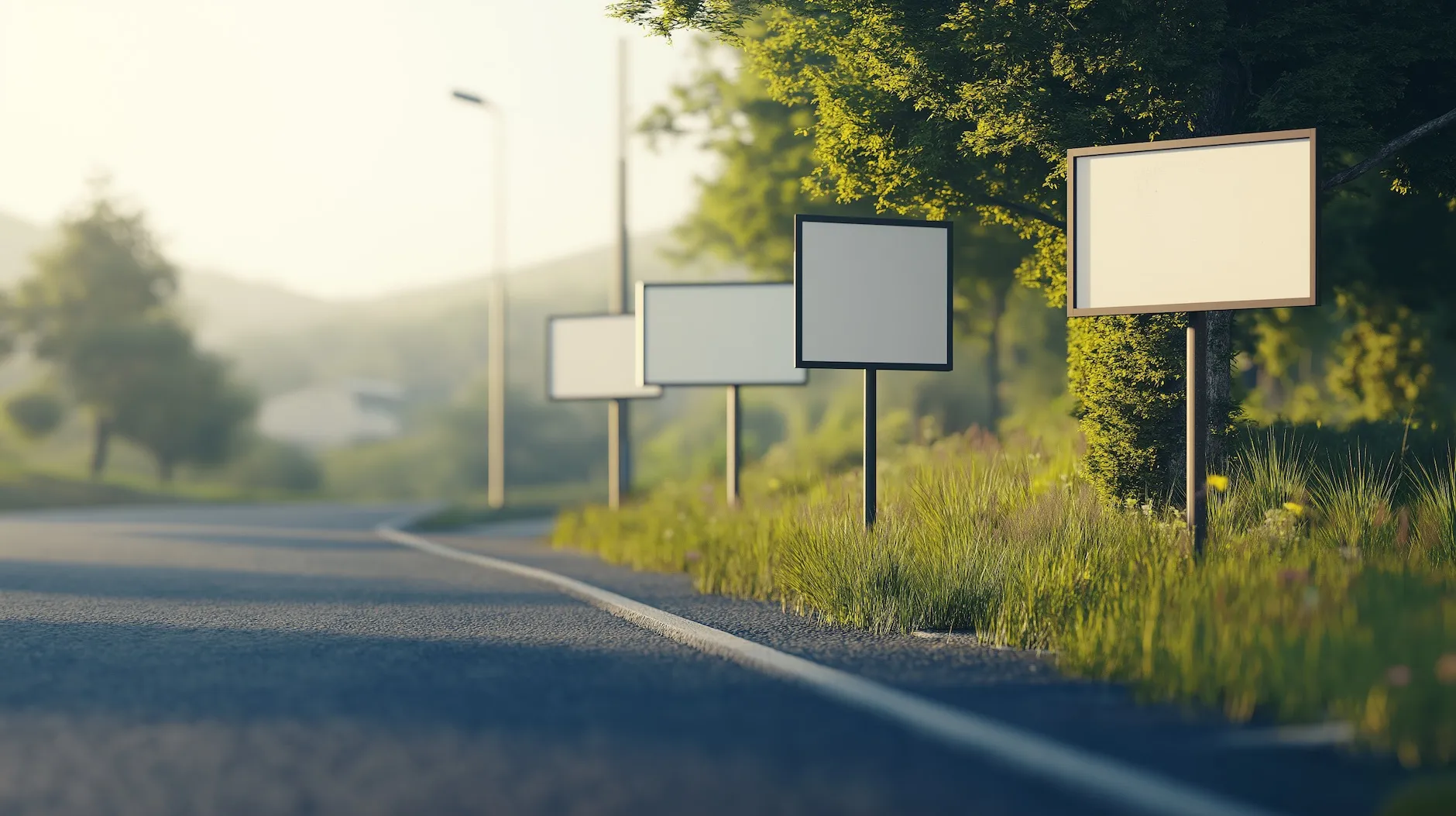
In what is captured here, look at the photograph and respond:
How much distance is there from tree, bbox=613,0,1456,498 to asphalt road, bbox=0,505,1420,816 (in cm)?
474

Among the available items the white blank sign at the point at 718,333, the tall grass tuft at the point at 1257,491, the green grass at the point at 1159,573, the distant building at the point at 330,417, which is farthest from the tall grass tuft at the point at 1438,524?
the distant building at the point at 330,417

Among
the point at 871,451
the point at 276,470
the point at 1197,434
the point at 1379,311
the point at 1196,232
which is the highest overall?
the point at 1379,311

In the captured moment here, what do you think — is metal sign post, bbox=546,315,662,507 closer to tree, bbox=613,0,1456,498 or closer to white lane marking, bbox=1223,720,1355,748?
tree, bbox=613,0,1456,498

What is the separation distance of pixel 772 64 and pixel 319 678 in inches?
449

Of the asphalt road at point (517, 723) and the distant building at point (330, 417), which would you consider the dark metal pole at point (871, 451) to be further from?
the distant building at point (330, 417)

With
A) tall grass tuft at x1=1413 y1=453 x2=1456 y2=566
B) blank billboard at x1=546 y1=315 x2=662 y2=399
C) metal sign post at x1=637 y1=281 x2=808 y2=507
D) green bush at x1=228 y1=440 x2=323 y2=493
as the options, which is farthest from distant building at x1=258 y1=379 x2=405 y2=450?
tall grass tuft at x1=1413 y1=453 x2=1456 y2=566

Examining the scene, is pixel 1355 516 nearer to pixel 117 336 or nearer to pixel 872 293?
pixel 872 293

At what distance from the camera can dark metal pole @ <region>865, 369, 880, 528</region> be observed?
11719mm

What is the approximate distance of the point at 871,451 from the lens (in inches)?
470

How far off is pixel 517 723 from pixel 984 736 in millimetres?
2133

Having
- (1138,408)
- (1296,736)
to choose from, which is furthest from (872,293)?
(1296,736)

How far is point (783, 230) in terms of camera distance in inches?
1195

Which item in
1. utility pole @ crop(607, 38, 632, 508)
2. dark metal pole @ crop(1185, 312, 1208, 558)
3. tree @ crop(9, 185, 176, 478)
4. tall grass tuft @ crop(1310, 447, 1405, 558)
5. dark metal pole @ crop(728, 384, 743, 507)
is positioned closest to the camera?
dark metal pole @ crop(1185, 312, 1208, 558)

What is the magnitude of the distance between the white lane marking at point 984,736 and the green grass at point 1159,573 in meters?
1.11
